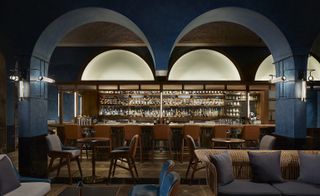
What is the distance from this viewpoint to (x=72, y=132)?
327 inches

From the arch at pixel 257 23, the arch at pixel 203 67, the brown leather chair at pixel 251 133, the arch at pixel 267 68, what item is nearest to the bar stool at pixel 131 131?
the arch at pixel 257 23

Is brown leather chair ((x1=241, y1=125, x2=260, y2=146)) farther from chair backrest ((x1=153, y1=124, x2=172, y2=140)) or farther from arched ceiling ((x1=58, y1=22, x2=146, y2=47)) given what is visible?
arched ceiling ((x1=58, y1=22, x2=146, y2=47))

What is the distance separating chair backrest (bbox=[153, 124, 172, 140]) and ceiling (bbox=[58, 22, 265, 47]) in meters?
3.01

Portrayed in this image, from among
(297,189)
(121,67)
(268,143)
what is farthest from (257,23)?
(121,67)

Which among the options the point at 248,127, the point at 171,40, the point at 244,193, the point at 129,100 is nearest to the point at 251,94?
the point at 248,127

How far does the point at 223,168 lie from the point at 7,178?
2949 mm

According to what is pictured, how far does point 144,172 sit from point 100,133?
1.93 meters

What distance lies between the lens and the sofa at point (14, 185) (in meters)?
3.90

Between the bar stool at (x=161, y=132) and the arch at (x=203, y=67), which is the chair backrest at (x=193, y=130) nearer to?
the bar stool at (x=161, y=132)

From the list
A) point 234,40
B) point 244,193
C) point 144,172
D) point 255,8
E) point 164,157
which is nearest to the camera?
point 244,193

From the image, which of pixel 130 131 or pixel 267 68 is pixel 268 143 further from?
pixel 267 68

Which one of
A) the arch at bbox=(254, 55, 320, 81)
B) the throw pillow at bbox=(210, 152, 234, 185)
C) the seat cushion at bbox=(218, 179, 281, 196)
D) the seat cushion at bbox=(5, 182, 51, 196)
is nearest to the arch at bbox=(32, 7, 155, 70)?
the seat cushion at bbox=(5, 182, 51, 196)

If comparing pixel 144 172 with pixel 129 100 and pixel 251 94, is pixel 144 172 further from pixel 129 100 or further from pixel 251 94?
pixel 251 94

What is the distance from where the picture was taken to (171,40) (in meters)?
6.32
